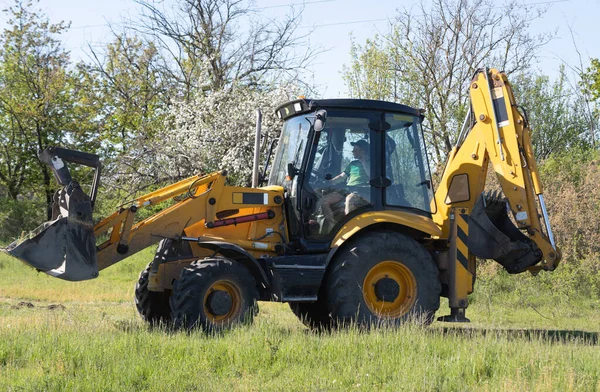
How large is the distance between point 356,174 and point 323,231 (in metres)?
0.80

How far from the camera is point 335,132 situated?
9.40 m

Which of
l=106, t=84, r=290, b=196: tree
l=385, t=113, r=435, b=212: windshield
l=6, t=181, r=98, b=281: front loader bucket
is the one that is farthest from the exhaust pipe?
l=106, t=84, r=290, b=196: tree

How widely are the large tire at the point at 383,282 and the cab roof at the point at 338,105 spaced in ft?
5.09

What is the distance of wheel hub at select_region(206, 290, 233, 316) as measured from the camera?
8.48 metres

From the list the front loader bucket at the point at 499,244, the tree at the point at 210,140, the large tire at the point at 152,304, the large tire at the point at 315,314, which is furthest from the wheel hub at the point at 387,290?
the tree at the point at 210,140

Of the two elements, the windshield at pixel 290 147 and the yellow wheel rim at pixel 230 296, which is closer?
the yellow wheel rim at pixel 230 296

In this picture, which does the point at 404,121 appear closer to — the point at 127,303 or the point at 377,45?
the point at 127,303

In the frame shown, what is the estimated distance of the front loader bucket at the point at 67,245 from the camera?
324 inches

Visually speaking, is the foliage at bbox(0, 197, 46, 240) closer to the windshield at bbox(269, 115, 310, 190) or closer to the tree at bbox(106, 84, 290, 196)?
the tree at bbox(106, 84, 290, 196)

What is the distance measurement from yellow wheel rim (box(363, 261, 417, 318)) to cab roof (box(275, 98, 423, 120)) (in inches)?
75.2

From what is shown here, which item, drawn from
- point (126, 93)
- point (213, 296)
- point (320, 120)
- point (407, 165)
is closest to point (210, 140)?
point (126, 93)

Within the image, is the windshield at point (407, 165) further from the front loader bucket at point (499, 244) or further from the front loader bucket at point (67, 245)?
the front loader bucket at point (67, 245)

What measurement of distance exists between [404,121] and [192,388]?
506cm

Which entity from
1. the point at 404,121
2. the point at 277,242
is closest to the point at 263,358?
the point at 277,242
